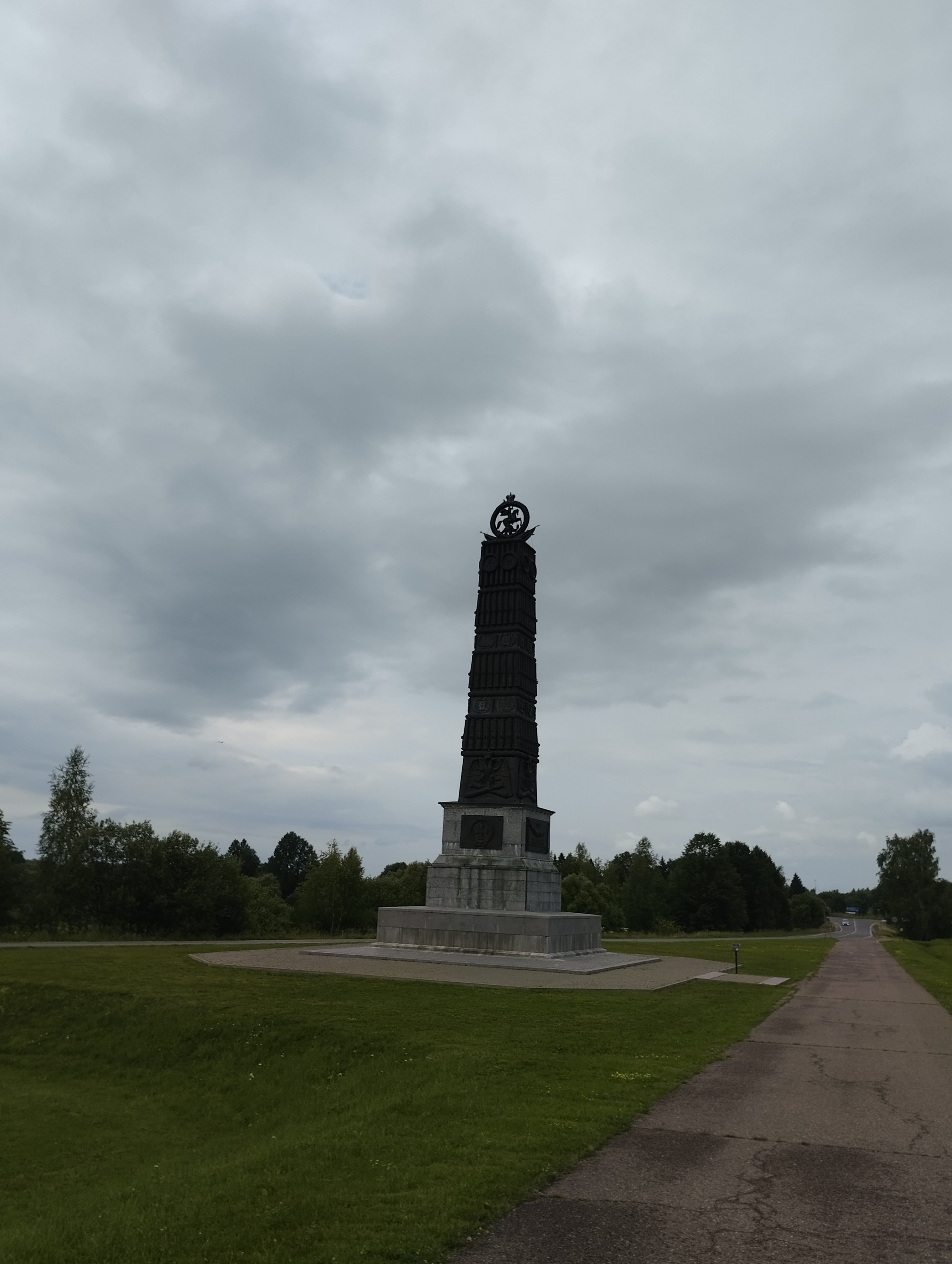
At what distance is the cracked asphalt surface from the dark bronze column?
954 inches

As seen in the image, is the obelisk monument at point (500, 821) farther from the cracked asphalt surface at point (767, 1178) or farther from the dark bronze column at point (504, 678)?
the cracked asphalt surface at point (767, 1178)

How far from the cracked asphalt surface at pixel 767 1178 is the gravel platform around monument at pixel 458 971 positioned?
11.3 metres

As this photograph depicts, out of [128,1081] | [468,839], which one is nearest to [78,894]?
[468,839]

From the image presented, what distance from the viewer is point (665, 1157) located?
31.8 ft

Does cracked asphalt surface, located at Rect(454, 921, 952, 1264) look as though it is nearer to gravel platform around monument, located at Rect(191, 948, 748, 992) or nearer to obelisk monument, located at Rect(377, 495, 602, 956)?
gravel platform around monument, located at Rect(191, 948, 748, 992)

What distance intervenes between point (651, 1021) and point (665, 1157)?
34.2ft

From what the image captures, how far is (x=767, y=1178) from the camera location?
357 inches

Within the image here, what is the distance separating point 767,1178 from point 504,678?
3284 centimetres

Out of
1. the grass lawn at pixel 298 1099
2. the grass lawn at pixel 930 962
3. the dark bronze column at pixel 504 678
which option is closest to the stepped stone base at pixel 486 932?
the dark bronze column at pixel 504 678

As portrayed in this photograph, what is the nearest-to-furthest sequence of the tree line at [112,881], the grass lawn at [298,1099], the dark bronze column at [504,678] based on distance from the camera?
the grass lawn at [298,1099]
the dark bronze column at [504,678]
the tree line at [112,881]

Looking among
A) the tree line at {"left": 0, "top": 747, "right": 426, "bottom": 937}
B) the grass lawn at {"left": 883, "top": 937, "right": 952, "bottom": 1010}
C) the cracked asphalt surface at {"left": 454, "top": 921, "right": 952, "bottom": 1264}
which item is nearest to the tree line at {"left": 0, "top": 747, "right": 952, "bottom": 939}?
the tree line at {"left": 0, "top": 747, "right": 426, "bottom": 937}

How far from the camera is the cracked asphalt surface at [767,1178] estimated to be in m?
7.29

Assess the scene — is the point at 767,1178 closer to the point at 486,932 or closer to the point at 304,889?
the point at 486,932

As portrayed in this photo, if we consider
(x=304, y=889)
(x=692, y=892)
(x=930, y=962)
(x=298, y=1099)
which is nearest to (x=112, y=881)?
(x=304, y=889)
